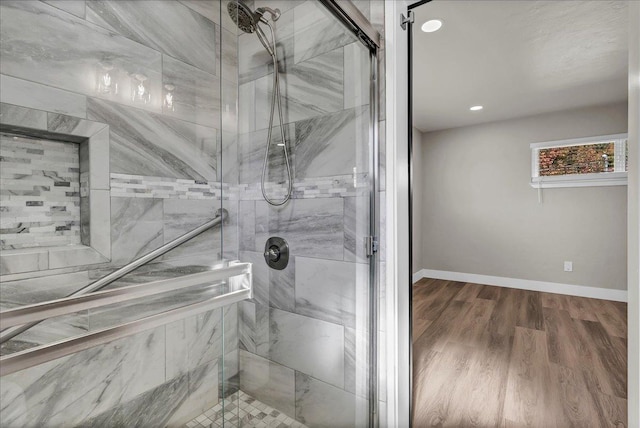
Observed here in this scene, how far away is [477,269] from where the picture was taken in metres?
4.54

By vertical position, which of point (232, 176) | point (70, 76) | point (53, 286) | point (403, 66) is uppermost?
point (403, 66)

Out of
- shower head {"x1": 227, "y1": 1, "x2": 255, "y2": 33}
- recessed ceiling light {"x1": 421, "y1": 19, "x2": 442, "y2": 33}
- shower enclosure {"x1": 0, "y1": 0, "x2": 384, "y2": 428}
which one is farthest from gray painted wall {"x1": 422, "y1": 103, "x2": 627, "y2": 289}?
shower head {"x1": 227, "y1": 1, "x2": 255, "y2": 33}

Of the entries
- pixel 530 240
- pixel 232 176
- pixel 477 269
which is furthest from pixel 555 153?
pixel 232 176

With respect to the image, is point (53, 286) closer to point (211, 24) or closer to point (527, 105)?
point (211, 24)

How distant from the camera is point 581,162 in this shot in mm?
3949

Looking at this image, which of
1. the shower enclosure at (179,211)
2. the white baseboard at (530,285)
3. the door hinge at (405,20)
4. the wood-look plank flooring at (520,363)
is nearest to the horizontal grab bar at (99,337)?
the shower enclosure at (179,211)

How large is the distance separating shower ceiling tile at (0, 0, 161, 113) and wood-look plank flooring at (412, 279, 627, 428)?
2.07 metres

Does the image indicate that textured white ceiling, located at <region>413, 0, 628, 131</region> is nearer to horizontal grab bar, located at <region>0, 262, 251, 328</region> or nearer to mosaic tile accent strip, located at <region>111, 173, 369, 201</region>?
mosaic tile accent strip, located at <region>111, 173, 369, 201</region>

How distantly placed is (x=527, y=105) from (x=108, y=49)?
4224 millimetres

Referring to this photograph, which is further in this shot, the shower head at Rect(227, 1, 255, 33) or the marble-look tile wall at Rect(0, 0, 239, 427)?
the shower head at Rect(227, 1, 255, 33)

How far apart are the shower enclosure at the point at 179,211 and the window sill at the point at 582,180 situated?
3.87 m

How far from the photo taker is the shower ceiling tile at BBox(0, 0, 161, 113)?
0.85m

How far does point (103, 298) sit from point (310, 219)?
65 centimetres

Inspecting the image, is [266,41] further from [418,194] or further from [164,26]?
[418,194]
